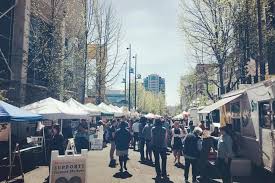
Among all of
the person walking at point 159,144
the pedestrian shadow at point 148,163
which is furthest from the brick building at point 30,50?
the person walking at point 159,144

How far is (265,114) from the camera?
1027 centimetres

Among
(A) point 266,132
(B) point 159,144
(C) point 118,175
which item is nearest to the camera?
(A) point 266,132

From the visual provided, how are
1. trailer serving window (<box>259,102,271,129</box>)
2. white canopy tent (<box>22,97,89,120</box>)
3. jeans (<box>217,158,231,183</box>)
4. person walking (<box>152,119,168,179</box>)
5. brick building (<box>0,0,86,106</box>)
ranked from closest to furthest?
trailer serving window (<box>259,102,271,129</box>)
jeans (<box>217,158,231,183</box>)
person walking (<box>152,119,168,179</box>)
white canopy tent (<box>22,97,89,120</box>)
brick building (<box>0,0,86,106</box>)

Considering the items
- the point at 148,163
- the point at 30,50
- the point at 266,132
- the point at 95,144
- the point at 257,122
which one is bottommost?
the point at 148,163

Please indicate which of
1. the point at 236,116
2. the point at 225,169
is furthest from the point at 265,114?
the point at 236,116

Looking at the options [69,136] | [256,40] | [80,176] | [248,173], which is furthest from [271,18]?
[80,176]

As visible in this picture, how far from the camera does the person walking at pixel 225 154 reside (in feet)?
33.6

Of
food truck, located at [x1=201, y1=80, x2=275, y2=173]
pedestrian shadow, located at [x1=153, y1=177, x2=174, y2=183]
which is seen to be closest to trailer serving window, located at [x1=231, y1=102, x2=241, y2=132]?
food truck, located at [x1=201, y1=80, x2=275, y2=173]

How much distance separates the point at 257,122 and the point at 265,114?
2.12 ft

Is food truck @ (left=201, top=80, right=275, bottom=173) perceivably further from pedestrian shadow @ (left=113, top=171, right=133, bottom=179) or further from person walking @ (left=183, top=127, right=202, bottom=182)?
pedestrian shadow @ (left=113, top=171, right=133, bottom=179)

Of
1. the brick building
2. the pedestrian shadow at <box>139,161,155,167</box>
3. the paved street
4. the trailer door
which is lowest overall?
the pedestrian shadow at <box>139,161,155,167</box>

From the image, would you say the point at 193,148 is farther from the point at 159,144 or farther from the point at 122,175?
the point at 122,175

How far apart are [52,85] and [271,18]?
55.6ft

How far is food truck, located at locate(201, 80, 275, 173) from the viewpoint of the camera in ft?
31.7
